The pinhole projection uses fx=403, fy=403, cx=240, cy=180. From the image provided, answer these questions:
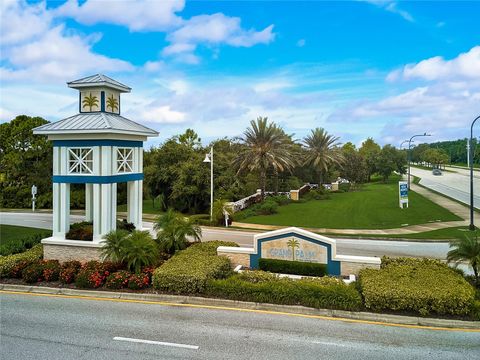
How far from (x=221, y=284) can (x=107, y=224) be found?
6.07 metres

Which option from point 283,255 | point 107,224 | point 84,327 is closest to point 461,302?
point 283,255

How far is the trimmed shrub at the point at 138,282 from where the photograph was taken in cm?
1356

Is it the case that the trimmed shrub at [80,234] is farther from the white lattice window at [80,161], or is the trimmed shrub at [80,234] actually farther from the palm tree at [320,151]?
the palm tree at [320,151]

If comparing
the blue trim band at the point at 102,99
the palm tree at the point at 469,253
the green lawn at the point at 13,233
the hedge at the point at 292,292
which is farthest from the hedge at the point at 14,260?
the palm tree at the point at 469,253

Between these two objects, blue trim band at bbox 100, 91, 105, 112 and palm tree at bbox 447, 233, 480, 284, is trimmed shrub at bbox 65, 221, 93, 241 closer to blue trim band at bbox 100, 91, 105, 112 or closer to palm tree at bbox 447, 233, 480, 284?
blue trim band at bbox 100, 91, 105, 112

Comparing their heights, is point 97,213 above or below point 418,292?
above

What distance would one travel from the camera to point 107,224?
53.6 feet

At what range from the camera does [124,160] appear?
17156mm

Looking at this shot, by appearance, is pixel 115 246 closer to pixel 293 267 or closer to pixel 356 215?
pixel 293 267

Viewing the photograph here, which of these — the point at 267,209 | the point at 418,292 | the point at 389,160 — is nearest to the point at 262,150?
the point at 267,209

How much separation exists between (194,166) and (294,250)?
88.5 ft

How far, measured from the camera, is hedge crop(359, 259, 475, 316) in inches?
445

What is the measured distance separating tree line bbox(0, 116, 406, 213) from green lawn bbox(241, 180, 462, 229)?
606 cm

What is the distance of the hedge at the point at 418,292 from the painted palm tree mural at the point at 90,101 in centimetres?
1304
